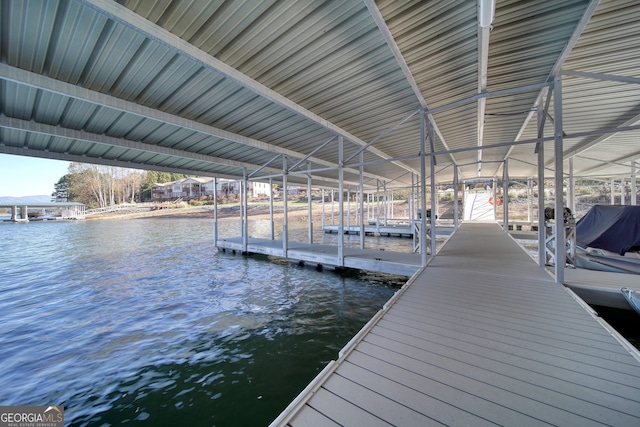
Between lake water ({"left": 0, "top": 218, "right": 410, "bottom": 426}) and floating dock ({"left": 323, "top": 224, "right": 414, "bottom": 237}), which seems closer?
lake water ({"left": 0, "top": 218, "right": 410, "bottom": 426})

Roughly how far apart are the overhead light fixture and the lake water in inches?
174

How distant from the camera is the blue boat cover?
5.99m

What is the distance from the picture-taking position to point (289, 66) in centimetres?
407

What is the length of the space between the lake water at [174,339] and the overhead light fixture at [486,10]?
4422 mm

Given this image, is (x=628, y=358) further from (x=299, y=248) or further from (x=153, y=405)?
(x=299, y=248)

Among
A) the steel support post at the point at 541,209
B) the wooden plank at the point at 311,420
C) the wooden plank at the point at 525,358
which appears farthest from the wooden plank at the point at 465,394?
the steel support post at the point at 541,209

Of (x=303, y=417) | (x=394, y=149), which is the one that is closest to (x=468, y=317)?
(x=303, y=417)

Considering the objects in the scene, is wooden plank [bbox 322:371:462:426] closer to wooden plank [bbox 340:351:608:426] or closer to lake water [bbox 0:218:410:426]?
wooden plank [bbox 340:351:608:426]

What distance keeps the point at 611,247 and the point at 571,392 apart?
22.7 ft

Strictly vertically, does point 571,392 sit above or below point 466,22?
below

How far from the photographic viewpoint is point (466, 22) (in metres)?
3.39

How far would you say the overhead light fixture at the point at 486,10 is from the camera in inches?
94.3

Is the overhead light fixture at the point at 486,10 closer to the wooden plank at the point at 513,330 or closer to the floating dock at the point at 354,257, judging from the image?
the wooden plank at the point at 513,330

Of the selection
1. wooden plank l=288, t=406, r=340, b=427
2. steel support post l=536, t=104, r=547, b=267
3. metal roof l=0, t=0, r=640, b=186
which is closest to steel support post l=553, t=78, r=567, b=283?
metal roof l=0, t=0, r=640, b=186
